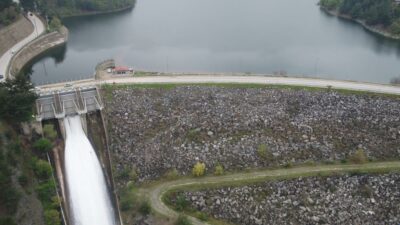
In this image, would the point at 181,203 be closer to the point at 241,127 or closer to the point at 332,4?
the point at 241,127

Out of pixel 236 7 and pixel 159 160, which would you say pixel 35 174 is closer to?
pixel 159 160

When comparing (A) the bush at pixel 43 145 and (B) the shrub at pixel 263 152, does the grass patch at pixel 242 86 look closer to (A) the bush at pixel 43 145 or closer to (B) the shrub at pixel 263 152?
(B) the shrub at pixel 263 152

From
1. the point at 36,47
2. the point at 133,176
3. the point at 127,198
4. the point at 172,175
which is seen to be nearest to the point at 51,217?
the point at 127,198

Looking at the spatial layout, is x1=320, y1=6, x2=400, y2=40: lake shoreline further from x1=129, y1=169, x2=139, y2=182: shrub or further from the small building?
x1=129, y1=169, x2=139, y2=182: shrub

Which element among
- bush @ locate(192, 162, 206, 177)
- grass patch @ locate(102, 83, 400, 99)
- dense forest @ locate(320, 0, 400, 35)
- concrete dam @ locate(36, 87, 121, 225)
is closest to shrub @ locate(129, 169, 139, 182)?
concrete dam @ locate(36, 87, 121, 225)

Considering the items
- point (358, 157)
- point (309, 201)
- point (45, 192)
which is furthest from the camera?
point (358, 157)

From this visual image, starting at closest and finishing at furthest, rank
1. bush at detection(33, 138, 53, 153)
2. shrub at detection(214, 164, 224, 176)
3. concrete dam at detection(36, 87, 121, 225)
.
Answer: concrete dam at detection(36, 87, 121, 225)
bush at detection(33, 138, 53, 153)
shrub at detection(214, 164, 224, 176)
